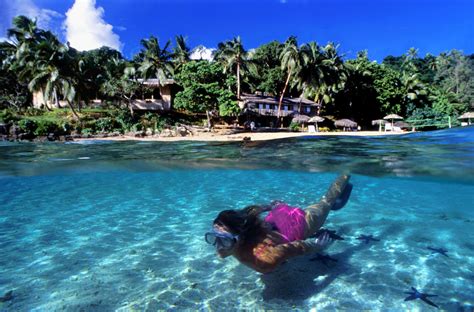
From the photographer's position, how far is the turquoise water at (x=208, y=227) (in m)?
5.46

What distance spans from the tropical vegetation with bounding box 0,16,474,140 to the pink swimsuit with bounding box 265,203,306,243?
Answer: 32.2 meters

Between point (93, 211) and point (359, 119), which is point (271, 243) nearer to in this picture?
point (93, 211)

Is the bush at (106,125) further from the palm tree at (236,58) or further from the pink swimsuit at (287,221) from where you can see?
the pink swimsuit at (287,221)

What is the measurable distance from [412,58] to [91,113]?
10156 centimetres

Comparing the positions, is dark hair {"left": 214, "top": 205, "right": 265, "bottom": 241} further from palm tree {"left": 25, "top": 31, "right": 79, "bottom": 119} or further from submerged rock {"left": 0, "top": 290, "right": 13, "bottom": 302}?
palm tree {"left": 25, "top": 31, "right": 79, "bottom": 119}

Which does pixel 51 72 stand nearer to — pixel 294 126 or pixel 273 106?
pixel 273 106

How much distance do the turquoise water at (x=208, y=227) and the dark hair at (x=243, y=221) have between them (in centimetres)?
148

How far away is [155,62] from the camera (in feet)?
155

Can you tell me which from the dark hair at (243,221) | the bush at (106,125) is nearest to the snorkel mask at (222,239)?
the dark hair at (243,221)

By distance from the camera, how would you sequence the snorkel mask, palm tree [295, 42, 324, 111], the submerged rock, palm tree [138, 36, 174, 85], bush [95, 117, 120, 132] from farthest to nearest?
palm tree [295, 42, 324, 111] < palm tree [138, 36, 174, 85] < bush [95, 117, 120, 132] < the submerged rock < the snorkel mask

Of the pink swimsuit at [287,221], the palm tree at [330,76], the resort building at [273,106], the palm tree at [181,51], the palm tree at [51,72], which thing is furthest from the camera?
the palm tree at [181,51]

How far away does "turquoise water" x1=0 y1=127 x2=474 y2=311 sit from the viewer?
5465 millimetres

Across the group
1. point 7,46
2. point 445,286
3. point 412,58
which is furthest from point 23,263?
point 412,58

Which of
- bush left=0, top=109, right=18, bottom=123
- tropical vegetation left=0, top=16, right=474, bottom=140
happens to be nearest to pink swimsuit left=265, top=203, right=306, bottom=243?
tropical vegetation left=0, top=16, right=474, bottom=140
